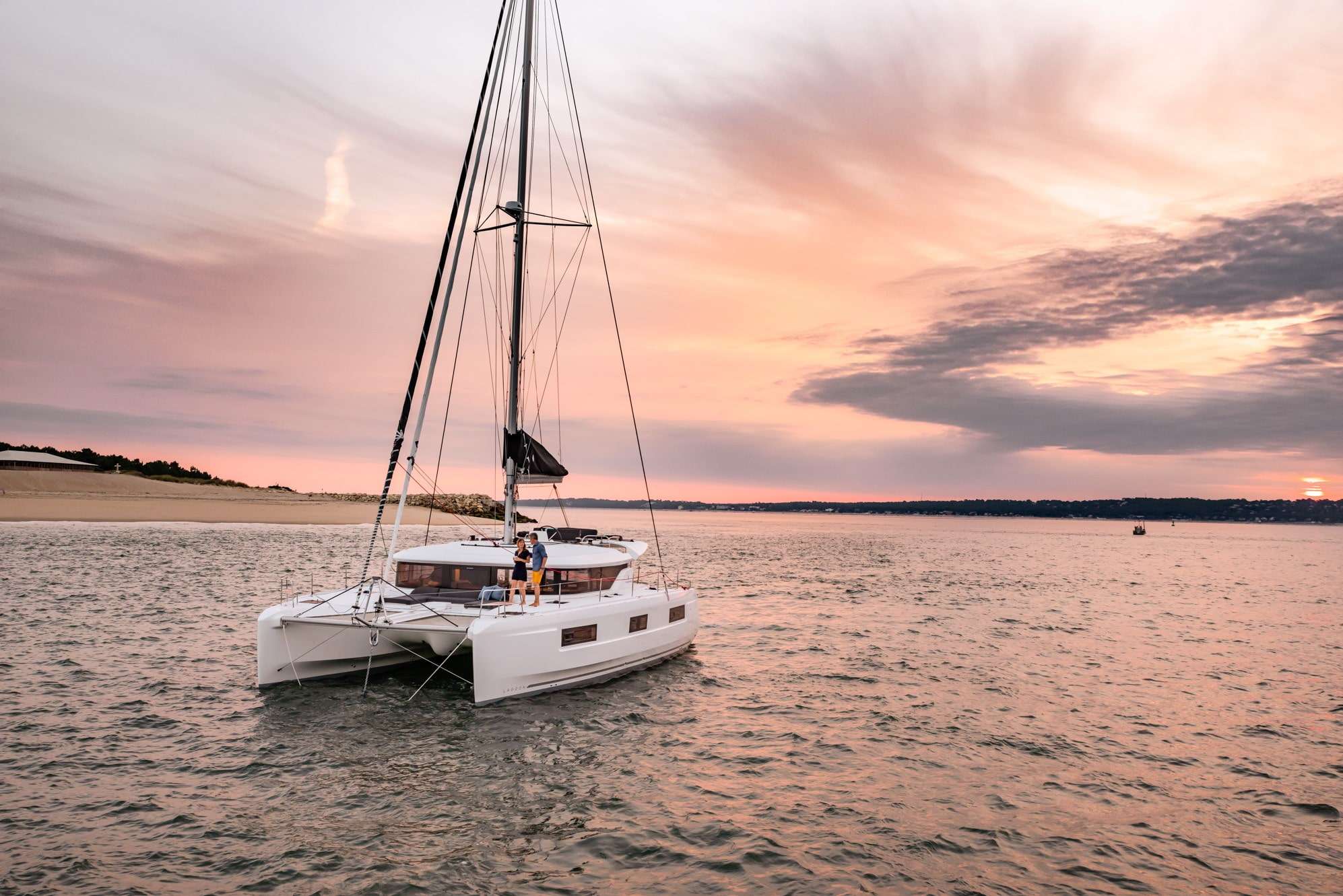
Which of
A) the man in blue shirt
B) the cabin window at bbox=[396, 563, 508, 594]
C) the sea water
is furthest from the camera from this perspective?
the cabin window at bbox=[396, 563, 508, 594]

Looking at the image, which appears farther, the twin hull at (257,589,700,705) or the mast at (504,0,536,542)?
the mast at (504,0,536,542)

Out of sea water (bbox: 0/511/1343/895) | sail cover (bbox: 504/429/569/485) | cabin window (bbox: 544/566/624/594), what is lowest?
sea water (bbox: 0/511/1343/895)

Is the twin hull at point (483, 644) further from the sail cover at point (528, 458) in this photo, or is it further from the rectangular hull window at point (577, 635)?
the sail cover at point (528, 458)

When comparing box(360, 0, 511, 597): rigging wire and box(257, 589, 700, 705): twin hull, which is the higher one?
box(360, 0, 511, 597): rigging wire

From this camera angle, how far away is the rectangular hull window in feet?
44.9

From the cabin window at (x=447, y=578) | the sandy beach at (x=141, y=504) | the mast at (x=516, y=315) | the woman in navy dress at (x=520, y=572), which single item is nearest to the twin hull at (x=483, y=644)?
the woman in navy dress at (x=520, y=572)

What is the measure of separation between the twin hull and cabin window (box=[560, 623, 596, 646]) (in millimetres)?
46

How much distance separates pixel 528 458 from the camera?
1745cm

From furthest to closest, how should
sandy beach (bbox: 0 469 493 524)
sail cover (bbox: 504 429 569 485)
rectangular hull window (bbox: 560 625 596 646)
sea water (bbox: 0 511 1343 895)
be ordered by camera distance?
sandy beach (bbox: 0 469 493 524) → sail cover (bbox: 504 429 569 485) → rectangular hull window (bbox: 560 625 596 646) → sea water (bbox: 0 511 1343 895)

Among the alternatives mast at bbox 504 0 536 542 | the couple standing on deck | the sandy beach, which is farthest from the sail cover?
the sandy beach

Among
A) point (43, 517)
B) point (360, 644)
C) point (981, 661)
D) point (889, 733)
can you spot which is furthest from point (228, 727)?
point (43, 517)

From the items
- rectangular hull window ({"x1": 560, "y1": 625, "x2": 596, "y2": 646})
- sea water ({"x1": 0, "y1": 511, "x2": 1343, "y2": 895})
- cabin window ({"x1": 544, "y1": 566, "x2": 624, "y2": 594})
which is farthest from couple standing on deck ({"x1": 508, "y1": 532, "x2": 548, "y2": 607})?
sea water ({"x1": 0, "y1": 511, "x2": 1343, "y2": 895})

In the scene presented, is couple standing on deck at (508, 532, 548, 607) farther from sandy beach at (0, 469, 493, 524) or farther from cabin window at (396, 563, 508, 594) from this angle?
sandy beach at (0, 469, 493, 524)

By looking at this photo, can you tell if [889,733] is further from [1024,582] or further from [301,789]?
[1024,582]
